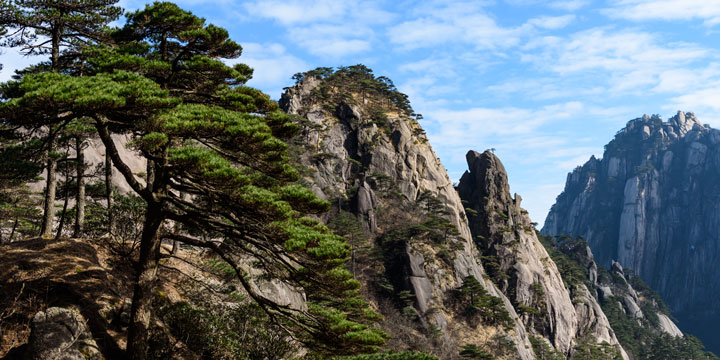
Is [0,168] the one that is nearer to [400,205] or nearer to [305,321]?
[305,321]

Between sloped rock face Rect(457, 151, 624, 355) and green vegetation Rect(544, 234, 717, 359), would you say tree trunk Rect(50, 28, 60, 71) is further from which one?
green vegetation Rect(544, 234, 717, 359)

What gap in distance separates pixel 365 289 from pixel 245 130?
40000 mm

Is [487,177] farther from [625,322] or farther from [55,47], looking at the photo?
[55,47]

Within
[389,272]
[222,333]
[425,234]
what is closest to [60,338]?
[222,333]

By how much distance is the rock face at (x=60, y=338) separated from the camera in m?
9.09

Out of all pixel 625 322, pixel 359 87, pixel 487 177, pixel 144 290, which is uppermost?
pixel 359 87

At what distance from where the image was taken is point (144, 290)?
404 inches

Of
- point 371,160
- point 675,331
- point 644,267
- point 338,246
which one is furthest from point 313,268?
point 644,267

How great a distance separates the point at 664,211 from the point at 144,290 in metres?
172

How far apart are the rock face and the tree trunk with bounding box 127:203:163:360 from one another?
0.82 meters

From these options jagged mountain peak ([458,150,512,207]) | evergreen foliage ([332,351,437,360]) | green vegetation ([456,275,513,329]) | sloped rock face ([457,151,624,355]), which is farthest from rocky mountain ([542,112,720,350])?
evergreen foliage ([332,351,437,360])

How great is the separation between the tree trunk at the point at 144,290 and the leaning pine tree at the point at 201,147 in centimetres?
2

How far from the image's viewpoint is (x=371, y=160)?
6781cm

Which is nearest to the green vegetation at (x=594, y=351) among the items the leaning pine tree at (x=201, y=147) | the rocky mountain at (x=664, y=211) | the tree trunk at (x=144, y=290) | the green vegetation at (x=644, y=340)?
the green vegetation at (x=644, y=340)
